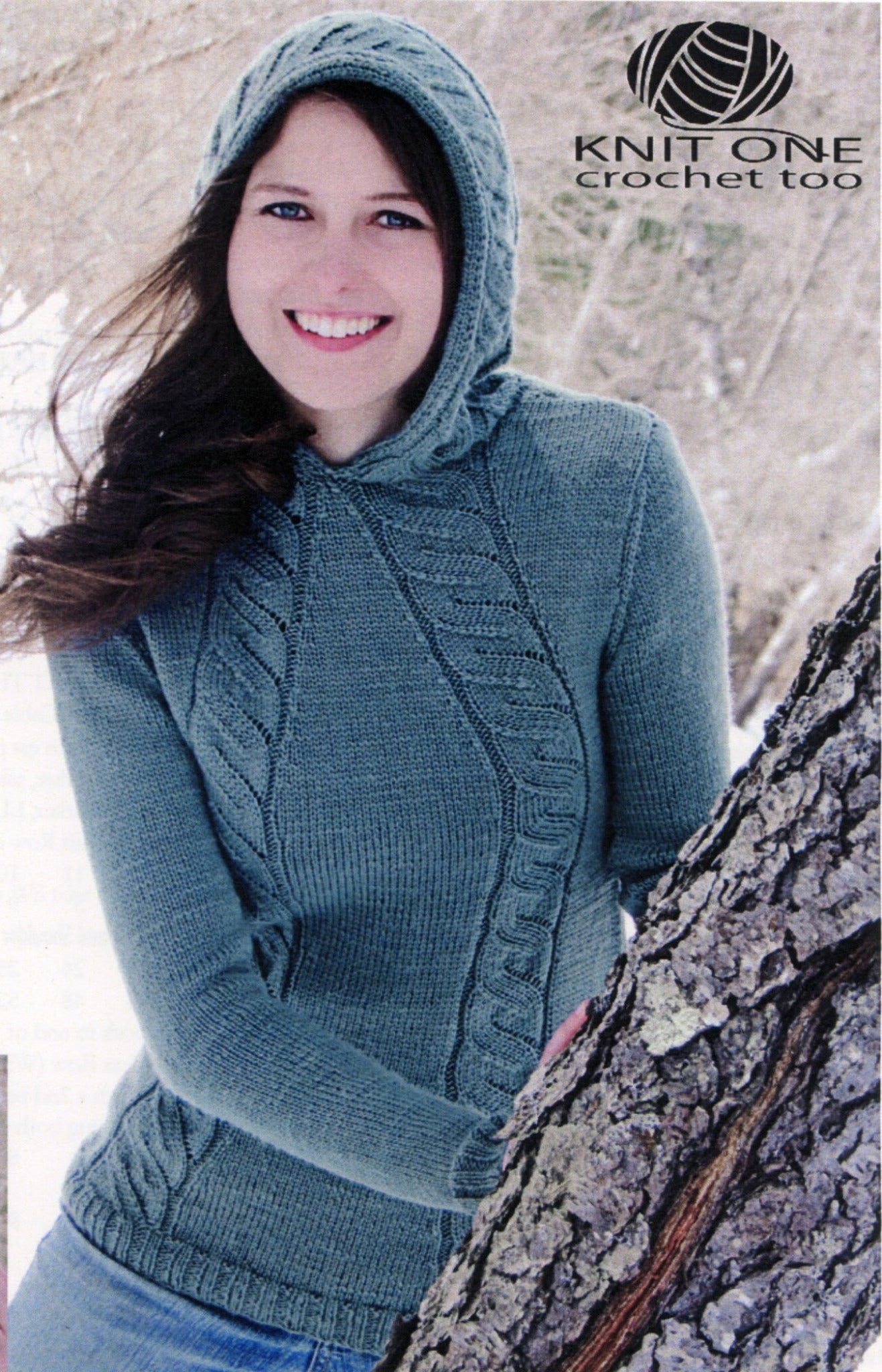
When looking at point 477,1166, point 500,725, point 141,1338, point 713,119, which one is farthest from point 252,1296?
point 713,119

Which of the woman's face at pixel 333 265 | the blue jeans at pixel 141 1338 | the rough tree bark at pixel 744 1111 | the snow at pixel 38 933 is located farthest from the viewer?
the snow at pixel 38 933

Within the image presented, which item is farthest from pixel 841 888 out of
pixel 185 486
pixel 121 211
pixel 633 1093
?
pixel 121 211

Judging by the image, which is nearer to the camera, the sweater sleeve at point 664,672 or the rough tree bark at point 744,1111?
the rough tree bark at point 744,1111

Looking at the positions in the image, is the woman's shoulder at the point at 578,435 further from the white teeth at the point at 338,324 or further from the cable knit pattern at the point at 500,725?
the white teeth at the point at 338,324

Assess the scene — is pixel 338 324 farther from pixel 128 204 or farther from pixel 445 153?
pixel 128 204

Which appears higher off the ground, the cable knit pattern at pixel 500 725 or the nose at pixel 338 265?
the nose at pixel 338 265

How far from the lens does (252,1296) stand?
101 centimetres

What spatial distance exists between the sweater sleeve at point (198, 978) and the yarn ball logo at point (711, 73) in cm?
54

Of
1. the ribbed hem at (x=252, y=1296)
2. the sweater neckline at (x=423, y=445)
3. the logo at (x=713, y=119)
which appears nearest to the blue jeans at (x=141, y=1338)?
the ribbed hem at (x=252, y=1296)

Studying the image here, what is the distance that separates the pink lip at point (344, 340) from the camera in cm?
91

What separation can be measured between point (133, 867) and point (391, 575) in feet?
0.92

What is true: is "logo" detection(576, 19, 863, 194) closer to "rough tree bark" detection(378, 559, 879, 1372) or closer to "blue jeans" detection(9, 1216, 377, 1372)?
"rough tree bark" detection(378, 559, 879, 1372)

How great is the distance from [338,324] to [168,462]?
18cm

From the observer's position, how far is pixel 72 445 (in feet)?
3.66
